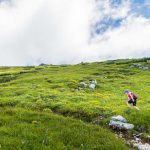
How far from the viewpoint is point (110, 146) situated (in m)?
20.9

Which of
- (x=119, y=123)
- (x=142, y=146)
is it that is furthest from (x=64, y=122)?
(x=119, y=123)

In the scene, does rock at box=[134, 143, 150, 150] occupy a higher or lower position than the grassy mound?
lower

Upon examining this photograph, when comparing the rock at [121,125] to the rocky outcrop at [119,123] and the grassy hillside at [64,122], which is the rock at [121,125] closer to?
the rocky outcrop at [119,123]

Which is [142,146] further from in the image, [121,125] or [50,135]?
[50,135]

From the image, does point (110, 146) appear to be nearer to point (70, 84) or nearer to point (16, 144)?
point (16, 144)

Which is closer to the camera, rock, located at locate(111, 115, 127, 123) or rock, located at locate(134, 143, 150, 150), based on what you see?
rock, located at locate(134, 143, 150, 150)

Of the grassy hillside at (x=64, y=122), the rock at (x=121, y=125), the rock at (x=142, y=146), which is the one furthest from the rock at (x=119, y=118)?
the rock at (x=142, y=146)

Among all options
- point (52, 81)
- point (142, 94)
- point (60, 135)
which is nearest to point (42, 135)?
point (60, 135)

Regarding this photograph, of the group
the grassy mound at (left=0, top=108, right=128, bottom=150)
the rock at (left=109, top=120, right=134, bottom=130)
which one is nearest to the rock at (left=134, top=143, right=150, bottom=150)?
the grassy mound at (left=0, top=108, right=128, bottom=150)

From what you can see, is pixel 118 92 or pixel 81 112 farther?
pixel 118 92

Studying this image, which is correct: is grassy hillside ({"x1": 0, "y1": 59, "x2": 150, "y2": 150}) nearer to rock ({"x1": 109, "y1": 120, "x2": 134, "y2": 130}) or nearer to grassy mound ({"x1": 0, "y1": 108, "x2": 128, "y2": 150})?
grassy mound ({"x1": 0, "y1": 108, "x2": 128, "y2": 150})

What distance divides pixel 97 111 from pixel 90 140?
13531 millimetres

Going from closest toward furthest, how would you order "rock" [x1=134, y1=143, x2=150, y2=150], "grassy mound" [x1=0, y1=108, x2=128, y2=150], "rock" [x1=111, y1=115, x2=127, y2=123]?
"grassy mound" [x1=0, y1=108, x2=128, y2=150], "rock" [x1=134, y1=143, x2=150, y2=150], "rock" [x1=111, y1=115, x2=127, y2=123]

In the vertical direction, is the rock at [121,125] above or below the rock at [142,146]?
above
